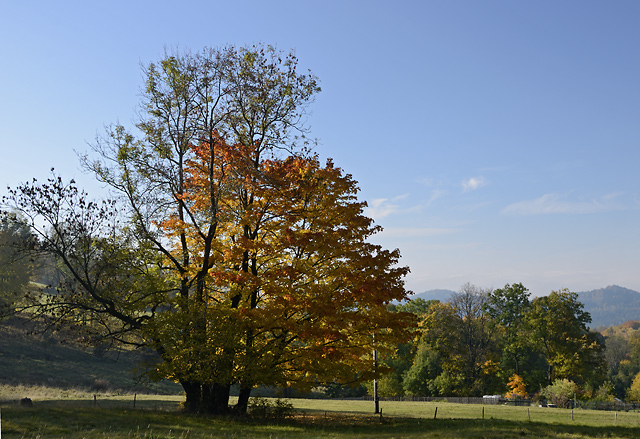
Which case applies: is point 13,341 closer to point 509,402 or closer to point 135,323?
point 135,323

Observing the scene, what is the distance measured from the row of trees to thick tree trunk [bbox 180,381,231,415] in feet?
149

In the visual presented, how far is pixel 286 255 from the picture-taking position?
25.8 m

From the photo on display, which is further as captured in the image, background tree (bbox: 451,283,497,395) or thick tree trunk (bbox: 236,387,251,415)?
background tree (bbox: 451,283,497,395)

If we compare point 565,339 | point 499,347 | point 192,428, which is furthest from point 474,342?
point 192,428

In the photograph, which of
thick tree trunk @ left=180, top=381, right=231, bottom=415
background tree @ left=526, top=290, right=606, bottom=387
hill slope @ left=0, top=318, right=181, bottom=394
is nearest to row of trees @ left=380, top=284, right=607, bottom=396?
background tree @ left=526, top=290, right=606, bottom=387

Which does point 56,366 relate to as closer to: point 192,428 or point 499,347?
point 192,428

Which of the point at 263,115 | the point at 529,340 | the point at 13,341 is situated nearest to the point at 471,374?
the point at 529,340

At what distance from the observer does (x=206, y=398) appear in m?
25.3

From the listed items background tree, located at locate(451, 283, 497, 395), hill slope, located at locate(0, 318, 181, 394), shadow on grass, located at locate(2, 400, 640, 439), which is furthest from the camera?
background tree, located at locate(451, 283, 497, 395)

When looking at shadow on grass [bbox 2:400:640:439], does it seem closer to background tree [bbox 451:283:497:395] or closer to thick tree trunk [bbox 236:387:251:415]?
thick tree trunk [bbox 236:387:251:415]

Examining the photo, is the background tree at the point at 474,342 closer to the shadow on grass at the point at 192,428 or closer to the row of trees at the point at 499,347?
the row of trees at the point at 499,347

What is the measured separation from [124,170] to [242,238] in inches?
267

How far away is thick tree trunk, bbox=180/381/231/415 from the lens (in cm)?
2511

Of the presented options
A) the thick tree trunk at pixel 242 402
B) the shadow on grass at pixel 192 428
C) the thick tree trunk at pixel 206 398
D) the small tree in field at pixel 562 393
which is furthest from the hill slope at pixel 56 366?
the small tree in field at pixel 562 393
